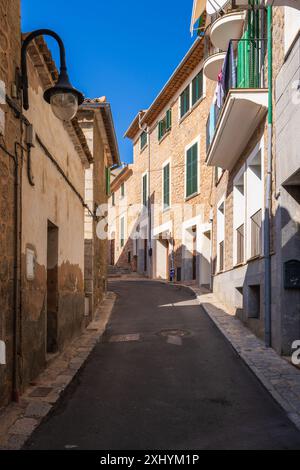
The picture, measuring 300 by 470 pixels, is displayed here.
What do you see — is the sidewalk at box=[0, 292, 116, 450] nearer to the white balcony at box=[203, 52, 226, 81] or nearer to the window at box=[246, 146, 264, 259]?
the window at box=[246, 146, 264, 259]

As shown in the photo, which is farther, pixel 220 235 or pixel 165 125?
pixel 165 125

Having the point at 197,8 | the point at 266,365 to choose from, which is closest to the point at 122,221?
the point at 197,8

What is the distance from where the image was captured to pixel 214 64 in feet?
44.9

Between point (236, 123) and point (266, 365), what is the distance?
17.3ft

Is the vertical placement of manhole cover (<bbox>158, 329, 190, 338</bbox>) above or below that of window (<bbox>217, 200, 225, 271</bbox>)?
below

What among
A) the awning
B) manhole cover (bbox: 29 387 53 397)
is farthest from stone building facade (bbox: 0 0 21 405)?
the awning

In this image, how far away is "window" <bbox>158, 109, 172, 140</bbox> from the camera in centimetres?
2459

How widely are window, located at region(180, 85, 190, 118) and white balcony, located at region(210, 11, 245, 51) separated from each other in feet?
31.8

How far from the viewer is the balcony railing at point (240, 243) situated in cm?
1192

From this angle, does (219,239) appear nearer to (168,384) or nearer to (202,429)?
(168,384)

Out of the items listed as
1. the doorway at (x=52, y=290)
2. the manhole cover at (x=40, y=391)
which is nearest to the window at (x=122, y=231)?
the doorway at (x=52, y=290)

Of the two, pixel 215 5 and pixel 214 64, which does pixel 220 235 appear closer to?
pixel 214 64

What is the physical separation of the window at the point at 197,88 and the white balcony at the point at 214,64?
6.31 m
